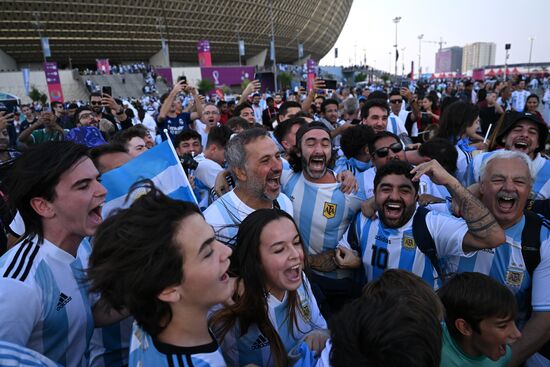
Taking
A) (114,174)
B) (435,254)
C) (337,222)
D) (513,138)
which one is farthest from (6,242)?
(513,138)

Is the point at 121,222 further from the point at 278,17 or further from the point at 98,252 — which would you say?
the point at 278,17

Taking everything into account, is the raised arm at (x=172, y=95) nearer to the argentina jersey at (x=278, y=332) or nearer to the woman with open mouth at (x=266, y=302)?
the woman with open mouth at (x=266, y=302)

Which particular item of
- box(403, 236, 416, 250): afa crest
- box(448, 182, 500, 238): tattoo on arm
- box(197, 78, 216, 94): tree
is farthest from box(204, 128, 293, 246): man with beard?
box(197, 78, 216, 94): tree

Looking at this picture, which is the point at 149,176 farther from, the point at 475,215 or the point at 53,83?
the point at 53,83

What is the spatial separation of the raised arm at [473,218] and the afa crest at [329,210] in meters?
0.81

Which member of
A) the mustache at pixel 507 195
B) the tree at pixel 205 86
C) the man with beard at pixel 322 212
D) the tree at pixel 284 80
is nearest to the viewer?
the mustache at pixel 507 195

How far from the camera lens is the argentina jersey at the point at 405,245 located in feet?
7.20

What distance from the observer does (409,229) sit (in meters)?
2.34

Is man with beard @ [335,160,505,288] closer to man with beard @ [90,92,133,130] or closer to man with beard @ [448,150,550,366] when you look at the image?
man with beard @ [448,150,550,366]

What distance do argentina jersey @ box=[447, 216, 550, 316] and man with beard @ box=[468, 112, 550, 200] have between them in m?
1.12

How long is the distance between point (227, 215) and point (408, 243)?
124 cm

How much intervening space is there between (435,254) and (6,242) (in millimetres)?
3180

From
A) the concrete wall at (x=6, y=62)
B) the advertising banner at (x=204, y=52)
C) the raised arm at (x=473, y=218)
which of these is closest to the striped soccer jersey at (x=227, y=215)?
the raised arm at (x=473, y=218)

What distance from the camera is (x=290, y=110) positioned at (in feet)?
20.1
